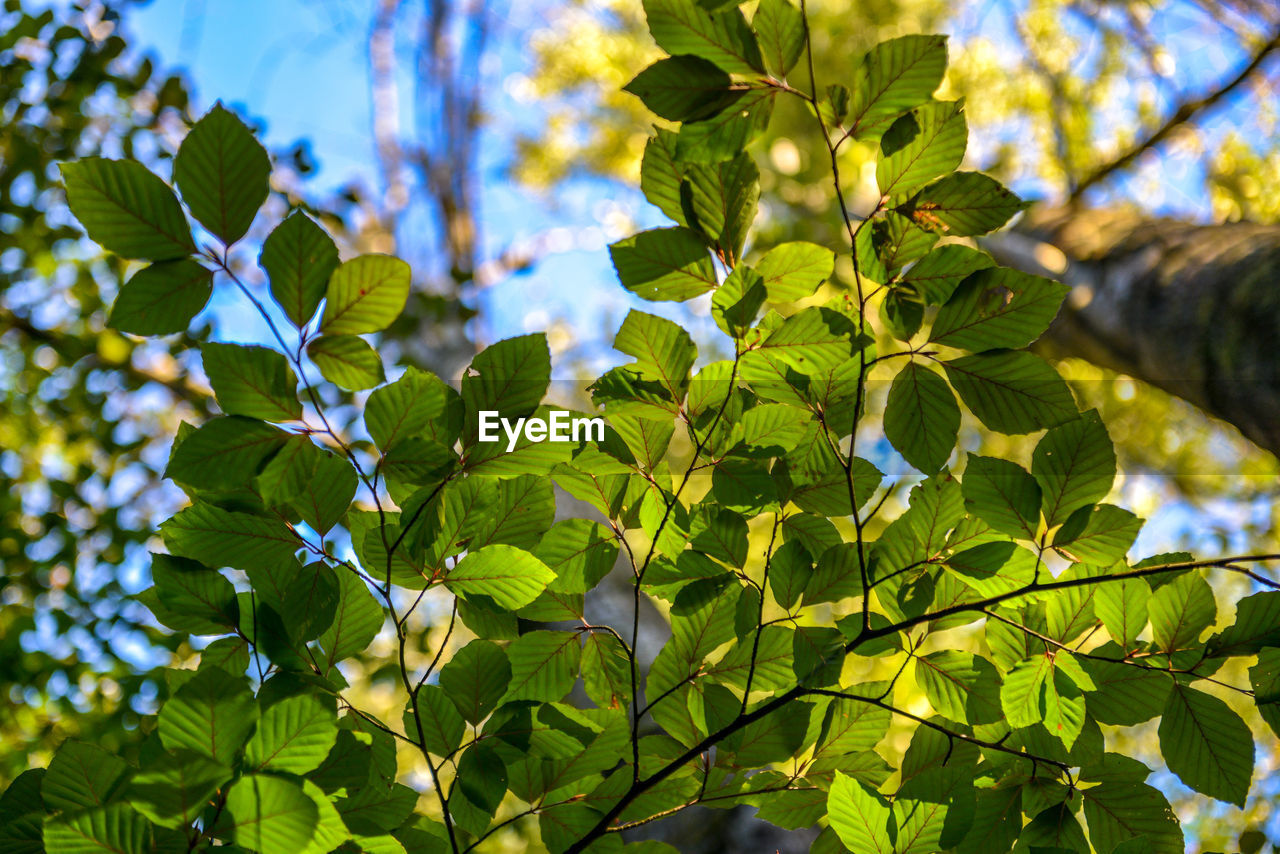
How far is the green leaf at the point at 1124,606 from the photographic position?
543 millimetres

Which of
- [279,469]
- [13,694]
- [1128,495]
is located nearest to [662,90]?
[279,469]

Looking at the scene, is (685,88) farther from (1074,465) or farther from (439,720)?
(439,720)

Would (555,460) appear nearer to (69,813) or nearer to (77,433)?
(69,813)

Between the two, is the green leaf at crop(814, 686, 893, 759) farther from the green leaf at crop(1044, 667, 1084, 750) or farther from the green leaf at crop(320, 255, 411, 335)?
the green leaf at crop(320, 255, 411, 335)

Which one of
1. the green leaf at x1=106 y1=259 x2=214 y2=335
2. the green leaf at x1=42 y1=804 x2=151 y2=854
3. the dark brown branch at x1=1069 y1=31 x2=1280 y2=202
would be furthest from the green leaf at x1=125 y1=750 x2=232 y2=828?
the dark brown branch at x1=1069 y1=31 x2=1280 y2=202

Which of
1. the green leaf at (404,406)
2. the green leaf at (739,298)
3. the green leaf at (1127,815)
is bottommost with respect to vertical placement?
the green leaf at (1127,815)

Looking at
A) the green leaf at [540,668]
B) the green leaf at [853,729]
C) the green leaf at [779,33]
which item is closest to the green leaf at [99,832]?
the green leaf at [540,668]

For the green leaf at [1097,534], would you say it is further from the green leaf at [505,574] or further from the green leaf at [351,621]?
the green leaf at [351,621]

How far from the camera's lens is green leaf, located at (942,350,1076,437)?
504 mm

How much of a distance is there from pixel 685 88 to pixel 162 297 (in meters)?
0.34

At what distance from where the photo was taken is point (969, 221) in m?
0.50

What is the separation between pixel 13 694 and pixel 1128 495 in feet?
13.7

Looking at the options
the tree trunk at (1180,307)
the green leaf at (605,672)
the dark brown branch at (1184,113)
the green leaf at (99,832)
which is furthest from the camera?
the dark brown branch at (1184,113)

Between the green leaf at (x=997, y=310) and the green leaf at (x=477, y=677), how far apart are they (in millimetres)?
387
